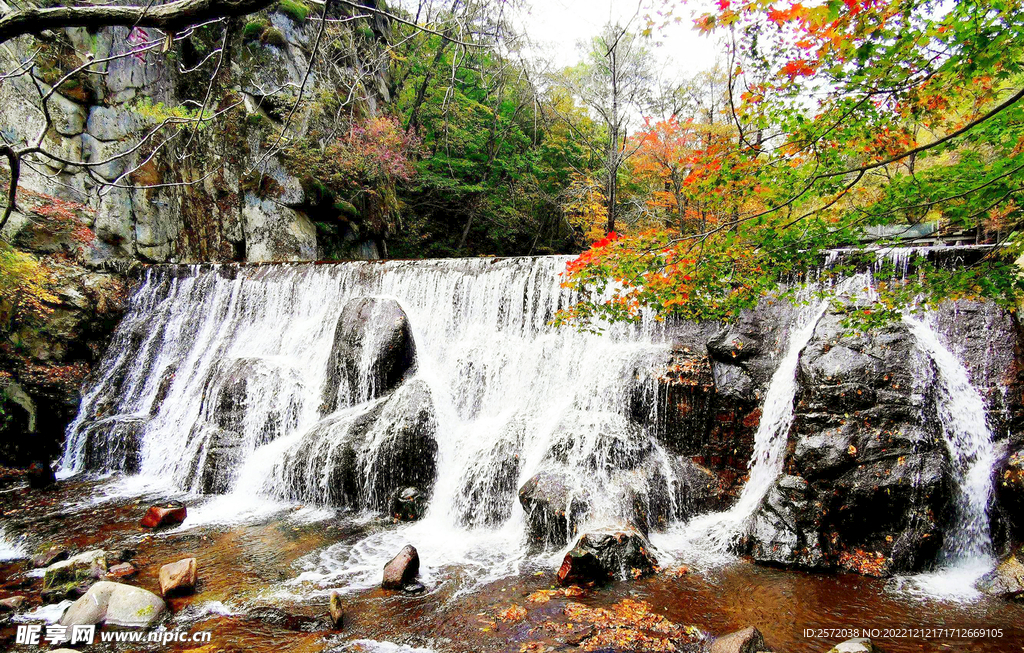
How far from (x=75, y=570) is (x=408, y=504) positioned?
376 cm

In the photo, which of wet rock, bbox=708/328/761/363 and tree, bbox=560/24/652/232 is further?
tree, bbox=560/24/652/232

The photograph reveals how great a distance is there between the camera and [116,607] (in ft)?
14.7

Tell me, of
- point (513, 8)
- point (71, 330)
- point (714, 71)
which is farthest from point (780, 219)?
point (714, 71)

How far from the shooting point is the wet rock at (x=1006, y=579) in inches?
188

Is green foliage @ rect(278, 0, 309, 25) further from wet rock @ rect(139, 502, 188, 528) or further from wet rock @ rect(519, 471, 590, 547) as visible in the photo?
wet rock @ rect(519, 471, 590, 547)

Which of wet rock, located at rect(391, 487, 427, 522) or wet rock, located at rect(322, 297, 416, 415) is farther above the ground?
wet rock, located at rect(322, 297, 416, 415)

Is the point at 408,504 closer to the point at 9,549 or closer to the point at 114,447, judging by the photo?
the point at 9,549

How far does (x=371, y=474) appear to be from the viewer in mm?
7539

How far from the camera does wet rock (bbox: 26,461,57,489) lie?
830cm

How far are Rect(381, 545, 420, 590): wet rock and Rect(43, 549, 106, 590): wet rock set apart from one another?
10.2ft

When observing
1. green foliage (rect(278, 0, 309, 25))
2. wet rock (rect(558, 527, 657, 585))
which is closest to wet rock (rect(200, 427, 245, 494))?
wet rock (rect(558, 527, 657, 585))

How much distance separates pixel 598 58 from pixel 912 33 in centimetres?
1511

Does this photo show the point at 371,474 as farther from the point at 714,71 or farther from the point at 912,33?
the point at 714,71

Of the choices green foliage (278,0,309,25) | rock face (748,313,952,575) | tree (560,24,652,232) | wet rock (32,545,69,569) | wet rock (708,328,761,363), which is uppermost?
green foliage (278,0,309,25)
